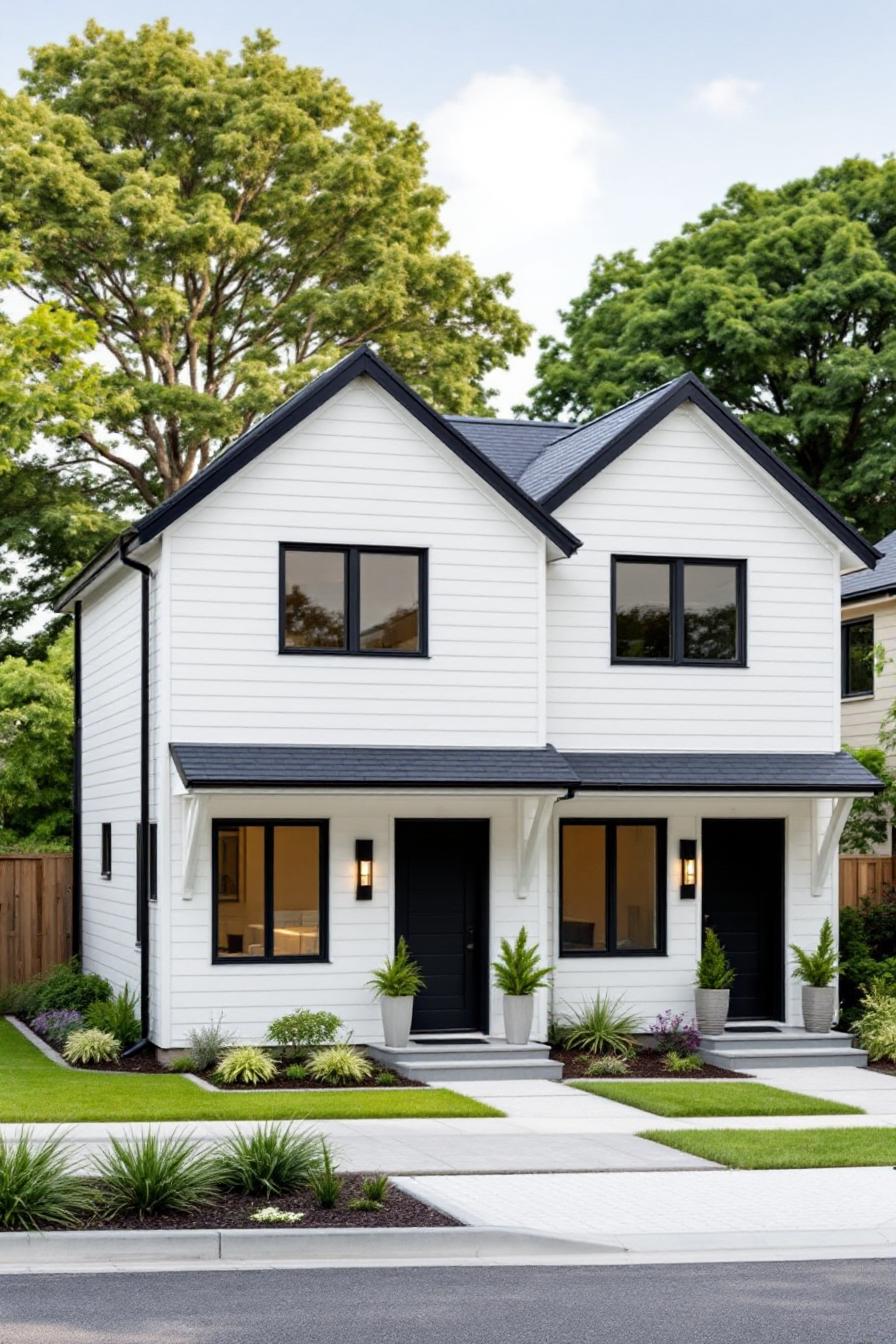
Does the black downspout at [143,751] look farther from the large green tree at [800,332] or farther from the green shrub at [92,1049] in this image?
the large green tree at [800,332]

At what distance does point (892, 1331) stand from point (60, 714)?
21859 mm

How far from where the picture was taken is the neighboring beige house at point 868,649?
30359 mm

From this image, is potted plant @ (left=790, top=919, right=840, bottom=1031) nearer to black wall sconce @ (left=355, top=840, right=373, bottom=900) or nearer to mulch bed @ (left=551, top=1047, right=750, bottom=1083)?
mulch bed @ (left=551, top=1047, right=750, bottom=1083)

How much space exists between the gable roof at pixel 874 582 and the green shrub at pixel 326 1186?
19.9 metres

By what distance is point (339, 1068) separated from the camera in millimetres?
18625

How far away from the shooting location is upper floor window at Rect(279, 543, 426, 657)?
20.3 metres

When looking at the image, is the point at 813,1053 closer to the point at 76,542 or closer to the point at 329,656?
the point at 329,656

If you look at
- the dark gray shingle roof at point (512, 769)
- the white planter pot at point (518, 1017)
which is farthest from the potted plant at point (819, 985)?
the white planter pot at point (518, 1017)

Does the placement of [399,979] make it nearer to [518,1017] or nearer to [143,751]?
[518,1017]

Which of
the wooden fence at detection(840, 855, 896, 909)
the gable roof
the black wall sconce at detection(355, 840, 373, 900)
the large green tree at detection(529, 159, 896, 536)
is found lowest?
the wooden fence at detection(840, 855, 896, 909)

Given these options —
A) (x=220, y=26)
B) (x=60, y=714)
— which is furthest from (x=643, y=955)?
(x=220, y=26)

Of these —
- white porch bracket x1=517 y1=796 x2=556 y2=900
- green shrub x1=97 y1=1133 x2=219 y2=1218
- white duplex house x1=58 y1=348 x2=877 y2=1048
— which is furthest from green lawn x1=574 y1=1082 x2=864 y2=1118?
green shrub x1=97 y1=1133 x2=219 y2=1218

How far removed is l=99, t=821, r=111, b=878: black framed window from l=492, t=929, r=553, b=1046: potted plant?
6.14 m

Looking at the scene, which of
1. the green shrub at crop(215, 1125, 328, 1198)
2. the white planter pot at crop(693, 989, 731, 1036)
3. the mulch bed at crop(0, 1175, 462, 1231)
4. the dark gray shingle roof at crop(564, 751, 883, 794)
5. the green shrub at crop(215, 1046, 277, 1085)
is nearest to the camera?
the mulch bed at crop(0, 1175, 462, 1231)
